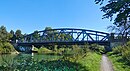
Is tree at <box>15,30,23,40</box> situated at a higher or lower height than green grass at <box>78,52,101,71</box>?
higher

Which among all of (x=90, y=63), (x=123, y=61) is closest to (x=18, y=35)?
(x=123, y=61)

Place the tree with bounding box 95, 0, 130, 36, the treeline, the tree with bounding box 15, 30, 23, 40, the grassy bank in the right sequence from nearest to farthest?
the tree with bounding box 95, 0, 130, 36, the grassy bank, the treeline, the tree with bounding box 15, 30, 23, 40

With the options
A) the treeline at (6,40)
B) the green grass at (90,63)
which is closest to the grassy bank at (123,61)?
the green grass at (90,63)

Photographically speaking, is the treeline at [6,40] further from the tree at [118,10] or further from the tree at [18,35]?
the tree at [118,10]

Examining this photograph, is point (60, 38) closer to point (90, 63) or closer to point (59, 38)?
point (59, 38)

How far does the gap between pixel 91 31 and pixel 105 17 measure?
102182 mm

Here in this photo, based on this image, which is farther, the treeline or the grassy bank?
the treeline

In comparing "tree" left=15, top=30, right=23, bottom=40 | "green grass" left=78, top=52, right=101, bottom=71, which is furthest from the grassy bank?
"tree" left=15, top=30, right=23, bottom=40

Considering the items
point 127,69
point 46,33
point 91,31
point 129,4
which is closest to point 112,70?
point 127,69

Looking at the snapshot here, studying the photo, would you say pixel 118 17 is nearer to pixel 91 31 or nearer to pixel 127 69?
pixel 127 69

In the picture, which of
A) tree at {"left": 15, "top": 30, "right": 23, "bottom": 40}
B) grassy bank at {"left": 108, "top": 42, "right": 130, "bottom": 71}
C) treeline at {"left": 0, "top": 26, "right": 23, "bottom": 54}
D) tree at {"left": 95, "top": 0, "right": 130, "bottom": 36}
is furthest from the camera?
tree at {"left": 15, "top": 30, "right": 23, "bottom": 40}

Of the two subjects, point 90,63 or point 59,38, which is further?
point 59,38

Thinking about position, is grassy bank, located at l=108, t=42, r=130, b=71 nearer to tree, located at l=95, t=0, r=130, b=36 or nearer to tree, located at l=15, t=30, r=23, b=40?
tree, located at l=95, t=0, r=130, b=36

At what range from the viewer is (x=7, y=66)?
Answer: 34.4ft
